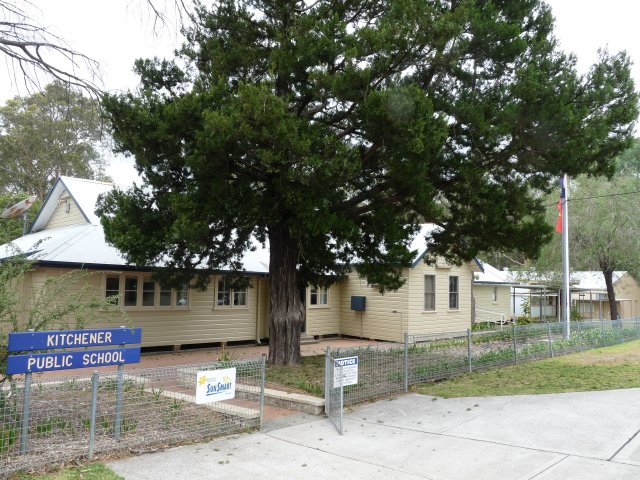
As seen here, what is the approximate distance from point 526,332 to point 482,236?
4484mm

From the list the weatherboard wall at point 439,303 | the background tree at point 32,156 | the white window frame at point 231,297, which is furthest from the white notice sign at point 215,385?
the background tree at point 32,156

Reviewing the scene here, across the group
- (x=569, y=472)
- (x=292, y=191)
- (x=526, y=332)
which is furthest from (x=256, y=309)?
(x=569, y=472)

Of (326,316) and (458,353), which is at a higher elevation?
(326,316)

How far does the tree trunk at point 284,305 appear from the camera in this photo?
1205cm

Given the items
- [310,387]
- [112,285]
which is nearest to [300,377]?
[310,387]

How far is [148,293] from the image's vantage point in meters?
15.9

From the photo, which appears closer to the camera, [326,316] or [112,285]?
[112,285]

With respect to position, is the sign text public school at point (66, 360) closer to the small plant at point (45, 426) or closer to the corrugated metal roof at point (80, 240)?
the small plant at point (45, 426)

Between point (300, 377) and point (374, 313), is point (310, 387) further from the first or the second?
point (374, 313)

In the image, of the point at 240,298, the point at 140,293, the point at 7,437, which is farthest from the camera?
the point at 240,298

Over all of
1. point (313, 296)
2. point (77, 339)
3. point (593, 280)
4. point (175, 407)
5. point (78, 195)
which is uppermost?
point (78, 195)

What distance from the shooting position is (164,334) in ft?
52.4

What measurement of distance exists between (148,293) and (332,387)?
9.39 m

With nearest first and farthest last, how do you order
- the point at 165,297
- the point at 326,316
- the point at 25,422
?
the point at 25,422 < the point at 165,297 < the point at 326,316
